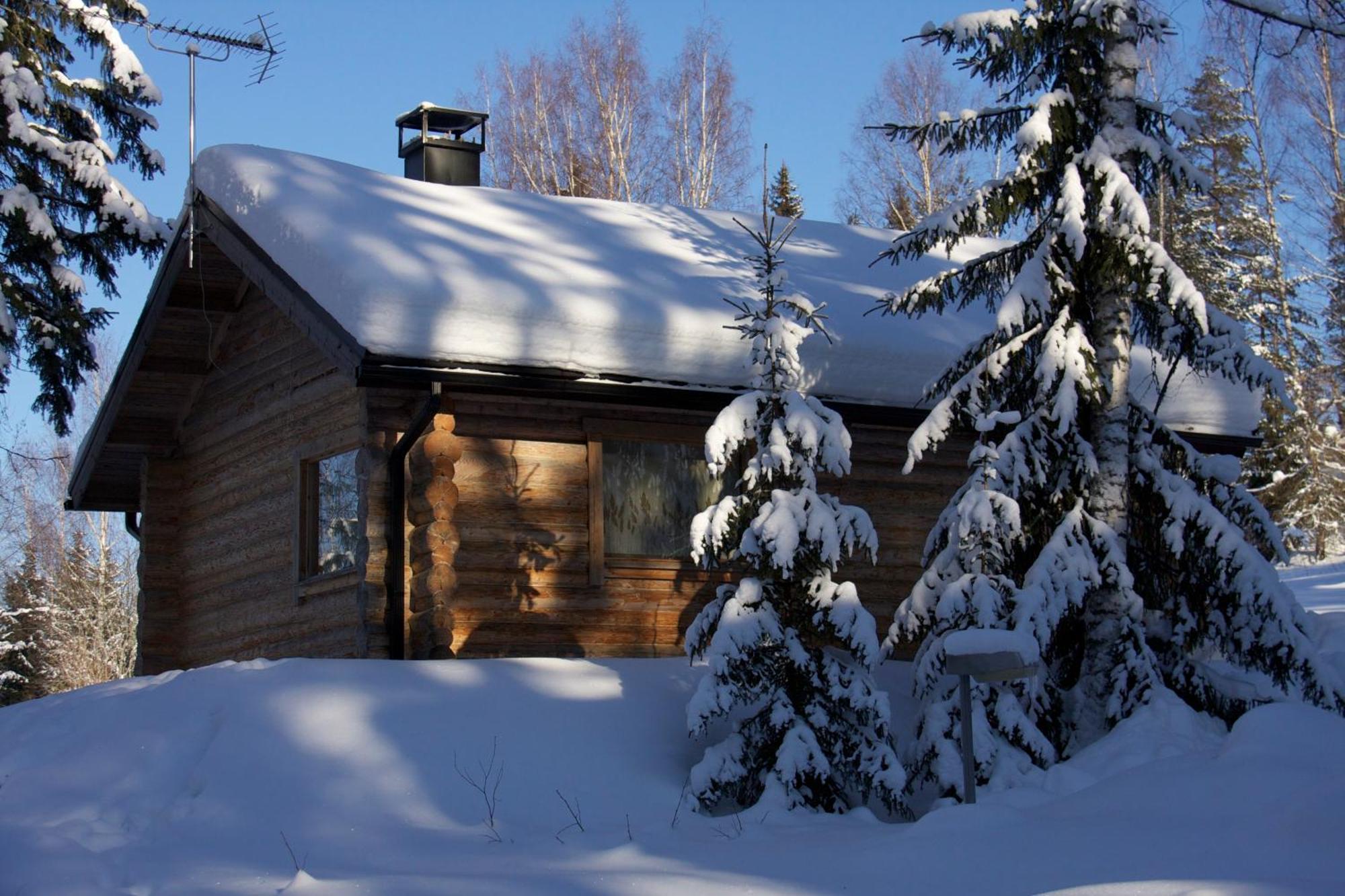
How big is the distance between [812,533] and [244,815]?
356 centimetres

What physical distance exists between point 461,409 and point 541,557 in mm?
1326

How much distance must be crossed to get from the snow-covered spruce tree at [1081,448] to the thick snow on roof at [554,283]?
1842mm

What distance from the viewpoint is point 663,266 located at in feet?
42.8

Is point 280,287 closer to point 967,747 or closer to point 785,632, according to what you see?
point 785,632

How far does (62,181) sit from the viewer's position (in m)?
17.9

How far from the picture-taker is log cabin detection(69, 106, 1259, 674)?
10.7m

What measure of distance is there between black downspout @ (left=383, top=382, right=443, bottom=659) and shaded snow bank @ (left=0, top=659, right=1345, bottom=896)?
1098 millimetres

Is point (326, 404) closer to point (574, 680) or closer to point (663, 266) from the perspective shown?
point (663, 266)

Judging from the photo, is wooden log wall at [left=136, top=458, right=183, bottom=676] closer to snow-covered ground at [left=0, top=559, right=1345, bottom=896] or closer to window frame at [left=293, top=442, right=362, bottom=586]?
window frame at [left=293, top=442, right=362, bottom=586]

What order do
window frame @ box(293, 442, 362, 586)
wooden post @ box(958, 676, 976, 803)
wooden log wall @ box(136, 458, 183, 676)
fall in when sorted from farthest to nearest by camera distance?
wooden log wall @ box(136, 458, 183, 676) → window frame @ box(293, 442, 362, 586) → wooden post @ box(958, 676, 976, 803)

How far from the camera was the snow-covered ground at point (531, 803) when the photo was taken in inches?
240

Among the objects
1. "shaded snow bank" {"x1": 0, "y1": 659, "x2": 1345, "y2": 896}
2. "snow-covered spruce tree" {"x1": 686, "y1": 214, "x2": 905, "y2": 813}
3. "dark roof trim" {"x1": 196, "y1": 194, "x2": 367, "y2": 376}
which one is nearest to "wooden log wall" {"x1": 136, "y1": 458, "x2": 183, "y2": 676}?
"dark roof trim" {"x1": 196, "y1": 194, "x2": 367, "y2": 376}

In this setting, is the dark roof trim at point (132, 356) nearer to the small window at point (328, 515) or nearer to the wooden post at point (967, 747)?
the small window at point (328, 515)

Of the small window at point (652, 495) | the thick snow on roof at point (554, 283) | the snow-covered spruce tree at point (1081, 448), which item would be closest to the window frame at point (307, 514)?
the thick snow on roof at point (554, 283)
